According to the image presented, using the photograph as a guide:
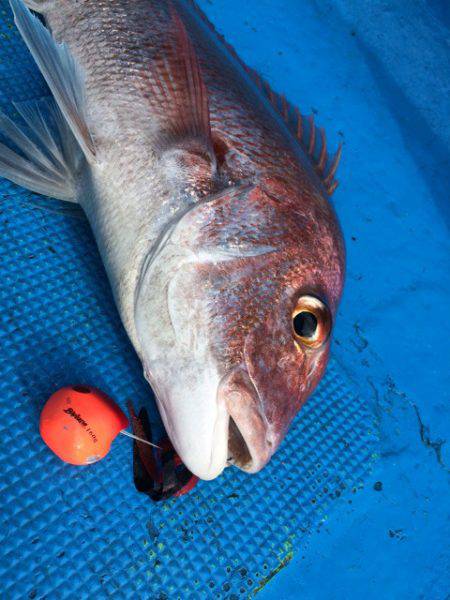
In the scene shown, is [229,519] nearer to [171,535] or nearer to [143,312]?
[171,535]

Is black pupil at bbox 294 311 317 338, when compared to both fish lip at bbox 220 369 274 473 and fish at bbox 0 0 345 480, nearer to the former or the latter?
fish at bbox 0 0 345 480

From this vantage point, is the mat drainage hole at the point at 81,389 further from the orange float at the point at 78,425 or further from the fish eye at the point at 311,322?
the fish eye at the point at 311,322

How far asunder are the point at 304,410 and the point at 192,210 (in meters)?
0.97

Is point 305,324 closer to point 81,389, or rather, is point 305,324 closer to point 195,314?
point 195,314

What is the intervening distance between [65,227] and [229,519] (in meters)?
1.06

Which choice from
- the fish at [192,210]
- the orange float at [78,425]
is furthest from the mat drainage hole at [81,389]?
the fish at [192,210]

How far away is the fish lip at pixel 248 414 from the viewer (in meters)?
1.09

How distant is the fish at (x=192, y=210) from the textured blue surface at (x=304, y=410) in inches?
8.3

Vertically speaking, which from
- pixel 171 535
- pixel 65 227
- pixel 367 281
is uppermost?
pixel 65 227

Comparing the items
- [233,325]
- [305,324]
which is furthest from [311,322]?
[233,325]

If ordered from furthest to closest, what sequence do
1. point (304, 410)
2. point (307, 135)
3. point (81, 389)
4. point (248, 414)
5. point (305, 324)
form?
1. point (304, 410)
2. point (307, 135)
3. point (81, 389)
4. point (305, 324)
5. point (248, 414)

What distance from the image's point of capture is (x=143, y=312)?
1267mm

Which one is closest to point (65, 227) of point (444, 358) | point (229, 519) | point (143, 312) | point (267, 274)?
point (143, 312)

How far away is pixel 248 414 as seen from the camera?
1088mm
